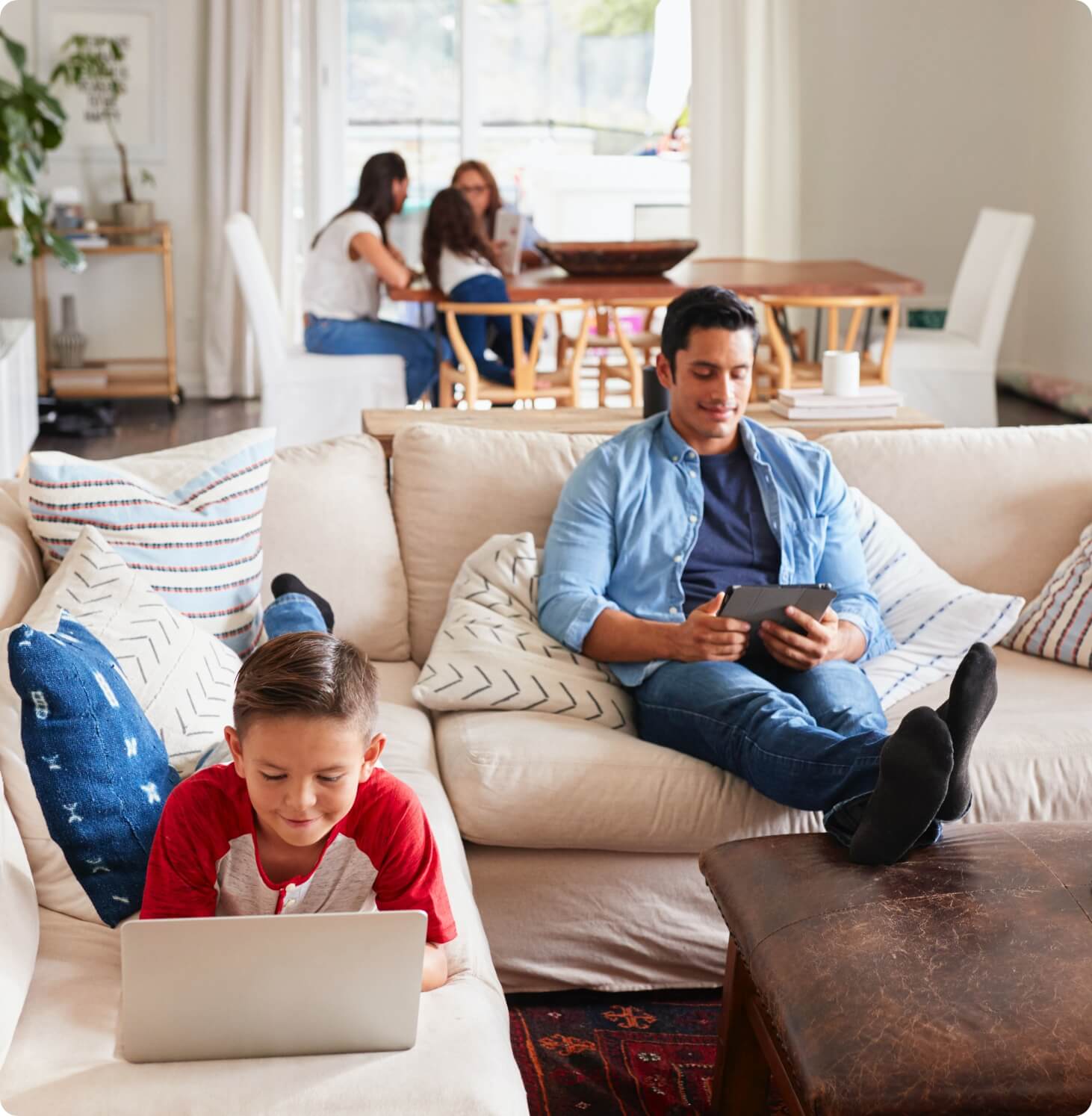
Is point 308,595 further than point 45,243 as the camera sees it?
No

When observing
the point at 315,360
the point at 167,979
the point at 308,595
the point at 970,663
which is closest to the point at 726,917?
the point at 970,663

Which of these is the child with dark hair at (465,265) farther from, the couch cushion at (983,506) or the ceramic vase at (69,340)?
the ceramic vase at (69,340)

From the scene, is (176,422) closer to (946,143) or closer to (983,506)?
(946,143)

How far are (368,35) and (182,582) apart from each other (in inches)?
210

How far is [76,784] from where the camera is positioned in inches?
63.9

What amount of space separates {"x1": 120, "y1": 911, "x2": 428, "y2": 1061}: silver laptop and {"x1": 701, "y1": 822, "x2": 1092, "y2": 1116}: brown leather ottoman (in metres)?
0.44

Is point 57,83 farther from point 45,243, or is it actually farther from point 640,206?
point 640,206

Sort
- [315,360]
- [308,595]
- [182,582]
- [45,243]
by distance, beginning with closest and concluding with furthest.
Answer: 1. [182,582]
2. [308,595]
3. [315,360]
4. [45,243]

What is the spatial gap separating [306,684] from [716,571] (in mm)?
1200

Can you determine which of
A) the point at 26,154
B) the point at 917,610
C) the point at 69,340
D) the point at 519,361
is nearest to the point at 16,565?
the point at 917,610

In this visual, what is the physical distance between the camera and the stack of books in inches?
120

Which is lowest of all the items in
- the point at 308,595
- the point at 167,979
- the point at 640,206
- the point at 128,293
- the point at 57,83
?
the point at 167,979

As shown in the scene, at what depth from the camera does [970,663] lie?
Result: 183 centimetres

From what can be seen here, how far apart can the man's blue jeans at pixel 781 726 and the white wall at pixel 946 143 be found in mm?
4991
